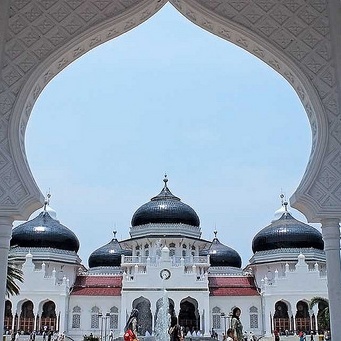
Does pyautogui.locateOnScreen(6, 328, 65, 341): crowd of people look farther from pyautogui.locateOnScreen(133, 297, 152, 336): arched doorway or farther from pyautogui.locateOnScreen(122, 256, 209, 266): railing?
pyautogui.locateOnScreen(122, 256, 209, 266): railing

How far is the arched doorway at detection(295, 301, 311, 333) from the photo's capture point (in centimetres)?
2414

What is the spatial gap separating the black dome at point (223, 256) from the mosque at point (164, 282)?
2.10 m

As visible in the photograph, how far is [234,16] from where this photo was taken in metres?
5.63

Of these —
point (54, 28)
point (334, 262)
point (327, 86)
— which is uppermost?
point (54, 28)

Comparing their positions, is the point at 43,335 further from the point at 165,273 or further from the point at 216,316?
the point at 216,316

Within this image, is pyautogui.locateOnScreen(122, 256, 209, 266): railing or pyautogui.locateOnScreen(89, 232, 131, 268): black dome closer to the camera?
pyautogui.locateOnScreen(122, 256, 209, 266): railing

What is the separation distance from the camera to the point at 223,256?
98.7 feet

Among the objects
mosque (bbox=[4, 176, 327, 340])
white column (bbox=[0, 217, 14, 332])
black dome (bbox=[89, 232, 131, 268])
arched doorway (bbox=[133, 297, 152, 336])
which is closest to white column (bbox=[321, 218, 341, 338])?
white column (bbox=[0, 217, 14, 332])

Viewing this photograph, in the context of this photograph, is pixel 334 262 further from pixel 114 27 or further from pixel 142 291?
pixel 142 291

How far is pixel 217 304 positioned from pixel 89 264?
849 centimetres

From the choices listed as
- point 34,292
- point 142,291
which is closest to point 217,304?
point 142,291

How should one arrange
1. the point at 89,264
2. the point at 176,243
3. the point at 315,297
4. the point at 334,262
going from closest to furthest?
the point at 334,262, the point at 315,297, the point at 176,243, the point at 89,264

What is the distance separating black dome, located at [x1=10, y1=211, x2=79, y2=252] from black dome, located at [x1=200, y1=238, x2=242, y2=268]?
7055 mm

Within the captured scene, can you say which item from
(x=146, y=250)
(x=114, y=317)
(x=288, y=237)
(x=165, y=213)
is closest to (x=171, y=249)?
(x=146, y=250)
